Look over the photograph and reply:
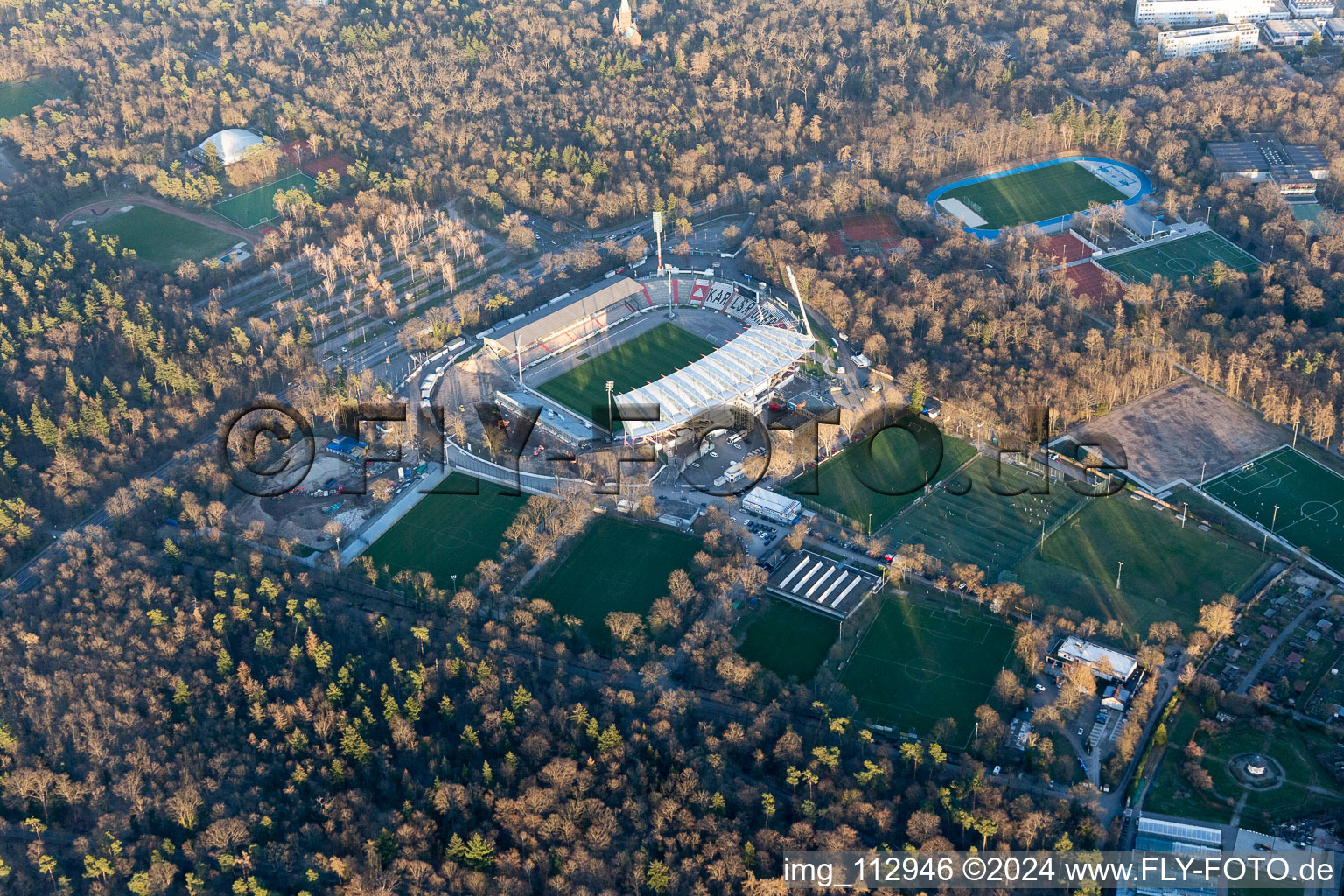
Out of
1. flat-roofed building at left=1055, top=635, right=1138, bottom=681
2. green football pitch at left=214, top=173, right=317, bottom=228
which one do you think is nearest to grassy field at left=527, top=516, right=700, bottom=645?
flat-roofed building at left=1055, top=635, right=1138, bottom=681

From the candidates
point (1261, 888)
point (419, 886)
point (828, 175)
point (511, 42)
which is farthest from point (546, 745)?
point (511, 42)

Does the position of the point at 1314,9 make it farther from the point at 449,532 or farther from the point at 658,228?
the point at 449,532

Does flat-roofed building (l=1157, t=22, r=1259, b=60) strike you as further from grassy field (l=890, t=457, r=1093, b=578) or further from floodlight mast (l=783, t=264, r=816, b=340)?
grassy field (l=890, t=457, r=1093, b=578)

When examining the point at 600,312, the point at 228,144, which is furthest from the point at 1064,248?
the point at 228,144

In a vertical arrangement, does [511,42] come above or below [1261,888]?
above

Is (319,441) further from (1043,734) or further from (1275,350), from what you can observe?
(1275,350)

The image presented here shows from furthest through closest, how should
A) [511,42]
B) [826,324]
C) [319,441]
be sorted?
[511,42] < [826,324] < [319,441]

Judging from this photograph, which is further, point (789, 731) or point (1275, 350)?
point (1275, 350)
